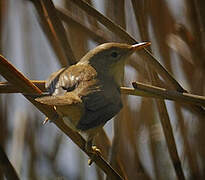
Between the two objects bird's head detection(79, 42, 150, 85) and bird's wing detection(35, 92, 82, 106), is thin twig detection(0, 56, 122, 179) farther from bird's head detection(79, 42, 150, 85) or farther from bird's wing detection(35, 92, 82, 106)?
bird's head detection(79, 42, 150, 85)

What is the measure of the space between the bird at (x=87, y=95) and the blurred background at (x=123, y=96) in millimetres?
165

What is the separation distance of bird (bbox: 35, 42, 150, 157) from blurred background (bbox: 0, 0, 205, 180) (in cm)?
16

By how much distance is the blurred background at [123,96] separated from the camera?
1.61 m

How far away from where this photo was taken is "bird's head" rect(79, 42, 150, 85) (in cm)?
149

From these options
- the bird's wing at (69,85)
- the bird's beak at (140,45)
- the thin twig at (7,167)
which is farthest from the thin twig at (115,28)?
the thin twig at (7,167)

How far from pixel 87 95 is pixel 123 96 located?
0.46m

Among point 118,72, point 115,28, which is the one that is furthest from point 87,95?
point 118,72

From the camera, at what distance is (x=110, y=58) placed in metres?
1.53

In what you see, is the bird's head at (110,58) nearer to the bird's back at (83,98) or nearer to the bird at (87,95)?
the bird at (87,95)

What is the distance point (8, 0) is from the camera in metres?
1.74

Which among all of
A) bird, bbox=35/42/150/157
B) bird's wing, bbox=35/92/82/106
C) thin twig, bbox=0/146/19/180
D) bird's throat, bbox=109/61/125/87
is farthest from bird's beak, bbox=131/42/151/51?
thin twig, bbox=0/146/19/180

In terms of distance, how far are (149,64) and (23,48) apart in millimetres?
671

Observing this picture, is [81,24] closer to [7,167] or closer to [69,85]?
[69,85]

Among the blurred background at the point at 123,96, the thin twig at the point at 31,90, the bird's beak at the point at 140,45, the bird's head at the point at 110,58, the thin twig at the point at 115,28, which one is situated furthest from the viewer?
the blurred background at the point at 123,96
